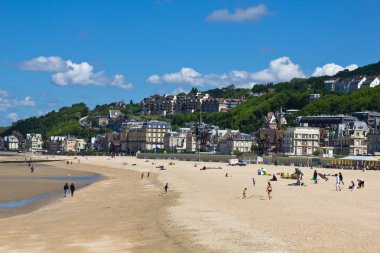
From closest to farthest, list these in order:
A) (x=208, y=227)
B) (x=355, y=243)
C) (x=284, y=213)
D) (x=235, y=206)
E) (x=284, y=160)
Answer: (x=355, y=243), (x=208, y=227), (x=284, y=213), (x=235, y=206), (x=284, y=160)

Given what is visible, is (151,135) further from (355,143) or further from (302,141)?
(355,143)

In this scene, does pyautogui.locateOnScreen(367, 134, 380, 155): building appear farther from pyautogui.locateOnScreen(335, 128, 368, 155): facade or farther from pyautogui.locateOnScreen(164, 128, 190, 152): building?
pyautogui.locateOnScreen(164, 128, 190, 152): building

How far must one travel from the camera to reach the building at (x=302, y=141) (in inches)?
4392

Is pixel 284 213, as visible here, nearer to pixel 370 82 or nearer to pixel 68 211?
pixel 68 211

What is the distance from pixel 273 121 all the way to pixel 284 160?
46643 mm

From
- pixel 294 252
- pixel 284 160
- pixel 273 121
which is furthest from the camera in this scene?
pixel 273 121

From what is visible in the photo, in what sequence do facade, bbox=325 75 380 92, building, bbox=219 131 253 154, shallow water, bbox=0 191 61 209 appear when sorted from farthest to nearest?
facade, bbox=325 75 380 92
building, bbox=219 131 253 154
shallow water, bbox=0 191 61 209

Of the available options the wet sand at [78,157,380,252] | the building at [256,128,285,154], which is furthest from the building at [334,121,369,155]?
the wet sand at [78,157,380,252]

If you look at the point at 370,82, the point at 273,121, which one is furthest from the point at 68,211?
the point at 370,82

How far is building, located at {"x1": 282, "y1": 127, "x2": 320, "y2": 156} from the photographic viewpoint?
112 meters

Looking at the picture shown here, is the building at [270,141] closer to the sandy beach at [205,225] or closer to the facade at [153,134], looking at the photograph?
the facade at [153,134]

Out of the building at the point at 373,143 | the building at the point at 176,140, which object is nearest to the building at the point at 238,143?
the building at the point at 176,140

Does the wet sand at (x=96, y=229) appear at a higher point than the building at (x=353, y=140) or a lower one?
lower

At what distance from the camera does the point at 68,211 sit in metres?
30.0
